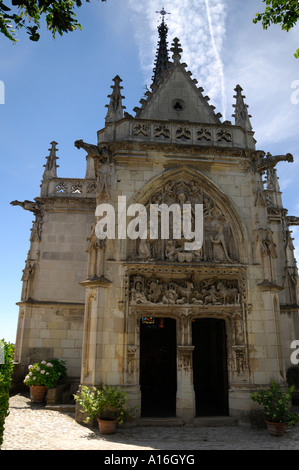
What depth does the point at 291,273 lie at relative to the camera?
52.2 feet

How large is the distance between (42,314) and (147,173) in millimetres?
7289

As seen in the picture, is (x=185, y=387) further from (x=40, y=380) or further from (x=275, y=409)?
(x=40, y=380)

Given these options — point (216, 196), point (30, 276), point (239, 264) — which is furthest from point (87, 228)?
point (239, 264)

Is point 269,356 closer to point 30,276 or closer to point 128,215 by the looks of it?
point 128,215

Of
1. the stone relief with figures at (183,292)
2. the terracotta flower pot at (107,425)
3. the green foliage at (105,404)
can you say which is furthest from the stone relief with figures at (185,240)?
the terracotta flower pot at (107,425)

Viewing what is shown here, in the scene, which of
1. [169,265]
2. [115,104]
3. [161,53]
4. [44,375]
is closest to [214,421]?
[169,265]

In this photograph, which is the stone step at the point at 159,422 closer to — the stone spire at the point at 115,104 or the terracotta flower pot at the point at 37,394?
the terracotta flower pot at the point at 37,394

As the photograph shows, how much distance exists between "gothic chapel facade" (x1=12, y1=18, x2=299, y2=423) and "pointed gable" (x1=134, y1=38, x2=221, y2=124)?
0.15 ft

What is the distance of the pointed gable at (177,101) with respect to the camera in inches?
551

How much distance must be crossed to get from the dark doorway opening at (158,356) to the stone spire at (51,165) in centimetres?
822

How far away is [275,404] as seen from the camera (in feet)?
30.6

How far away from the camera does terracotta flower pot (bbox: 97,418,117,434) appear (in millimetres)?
8930

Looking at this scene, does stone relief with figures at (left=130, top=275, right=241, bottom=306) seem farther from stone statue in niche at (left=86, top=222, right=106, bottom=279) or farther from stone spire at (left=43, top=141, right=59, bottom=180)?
stone spire at (left=43, top=141, right=59, bottom=180)

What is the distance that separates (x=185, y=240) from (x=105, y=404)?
5462 millimetres
